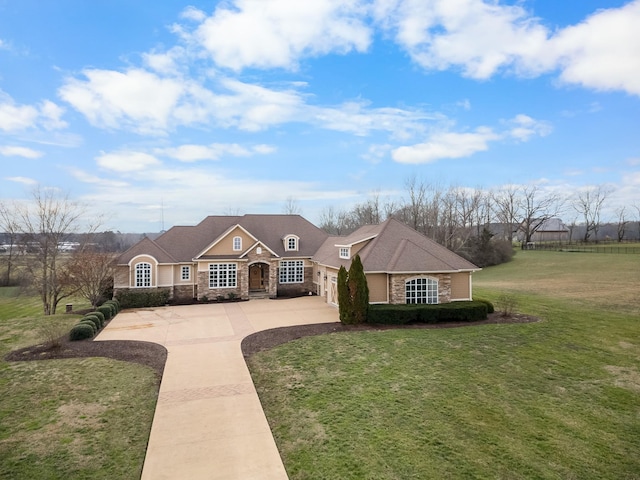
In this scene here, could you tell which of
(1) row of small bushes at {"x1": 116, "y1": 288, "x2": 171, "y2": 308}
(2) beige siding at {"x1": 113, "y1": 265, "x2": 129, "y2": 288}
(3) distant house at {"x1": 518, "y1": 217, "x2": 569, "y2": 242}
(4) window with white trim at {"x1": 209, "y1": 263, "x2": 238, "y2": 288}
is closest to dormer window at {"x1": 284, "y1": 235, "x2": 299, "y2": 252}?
(4) window with white trim at {"x1": 209, "y1": 263, "x2": 238, "y2": 288}

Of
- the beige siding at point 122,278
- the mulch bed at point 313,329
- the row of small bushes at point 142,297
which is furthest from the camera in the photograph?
the beige siding at point 122,278

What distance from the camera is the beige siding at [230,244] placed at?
2712 cm

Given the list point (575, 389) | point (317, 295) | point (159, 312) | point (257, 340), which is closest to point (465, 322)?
point (575, 389)

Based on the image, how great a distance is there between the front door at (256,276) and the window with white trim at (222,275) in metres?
2.23

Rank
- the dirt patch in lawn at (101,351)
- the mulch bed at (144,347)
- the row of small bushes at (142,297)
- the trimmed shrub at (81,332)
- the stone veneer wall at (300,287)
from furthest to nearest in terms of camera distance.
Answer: the stone veneer wall at (300,287) → the row of small bushes at (142,297) → the trimmed shrub at (81,332) → the mulch bed at (144,347) → the dirt patch in lawn at (101,351)

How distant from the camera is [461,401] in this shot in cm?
1016

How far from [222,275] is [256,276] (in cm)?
327

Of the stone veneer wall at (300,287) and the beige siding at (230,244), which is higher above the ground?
the beige siding at (230,244)

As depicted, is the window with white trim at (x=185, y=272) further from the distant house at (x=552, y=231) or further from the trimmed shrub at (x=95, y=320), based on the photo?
the distant house at (x=552, y=231)

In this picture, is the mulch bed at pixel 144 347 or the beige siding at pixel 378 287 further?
the beige siding at pixel 378 287

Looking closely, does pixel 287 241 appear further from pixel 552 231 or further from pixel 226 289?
pixel 552 231

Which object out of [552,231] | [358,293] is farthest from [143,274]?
[552,231]

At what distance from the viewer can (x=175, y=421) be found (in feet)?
30.1

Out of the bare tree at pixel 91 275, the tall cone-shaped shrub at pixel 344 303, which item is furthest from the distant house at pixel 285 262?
the tall cone-shaped shrub at pixel 344 303
